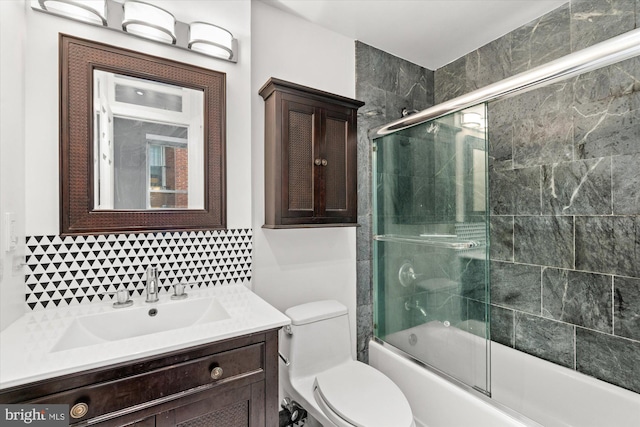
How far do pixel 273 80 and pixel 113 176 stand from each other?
35.8 inches

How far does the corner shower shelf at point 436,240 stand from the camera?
1.61m

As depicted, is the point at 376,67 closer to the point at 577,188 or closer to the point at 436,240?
the point at 436,240

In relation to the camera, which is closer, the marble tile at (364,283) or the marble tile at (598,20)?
the marble tile at (598,20)

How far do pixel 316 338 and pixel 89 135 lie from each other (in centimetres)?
148

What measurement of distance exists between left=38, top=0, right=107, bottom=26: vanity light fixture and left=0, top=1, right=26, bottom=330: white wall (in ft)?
0.31

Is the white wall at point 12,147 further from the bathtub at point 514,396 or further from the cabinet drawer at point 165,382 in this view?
the bathtub at point 514,396

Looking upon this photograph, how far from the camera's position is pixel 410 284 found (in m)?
2.01

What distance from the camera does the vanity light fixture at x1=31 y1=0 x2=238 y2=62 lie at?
1.30 m

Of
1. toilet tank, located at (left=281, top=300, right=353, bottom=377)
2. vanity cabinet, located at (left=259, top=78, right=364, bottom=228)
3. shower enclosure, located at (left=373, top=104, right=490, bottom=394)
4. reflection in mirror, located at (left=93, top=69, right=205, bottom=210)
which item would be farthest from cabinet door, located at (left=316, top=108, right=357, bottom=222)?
reflection in mirror, located at (left=93, top=69, right=205, bottom=210)

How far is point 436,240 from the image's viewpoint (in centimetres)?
179

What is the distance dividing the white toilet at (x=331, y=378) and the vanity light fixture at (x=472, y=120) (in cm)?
123

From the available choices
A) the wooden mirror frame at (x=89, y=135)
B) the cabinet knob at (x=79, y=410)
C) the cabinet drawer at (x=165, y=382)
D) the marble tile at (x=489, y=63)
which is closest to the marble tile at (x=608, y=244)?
the marble tile at (x=489, y=63)

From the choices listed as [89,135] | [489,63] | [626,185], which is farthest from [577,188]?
[89,135]

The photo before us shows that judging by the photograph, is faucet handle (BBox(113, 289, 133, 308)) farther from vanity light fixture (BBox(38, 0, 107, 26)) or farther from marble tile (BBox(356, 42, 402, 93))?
marble tile (BBox(356, 42, 402, 93))
